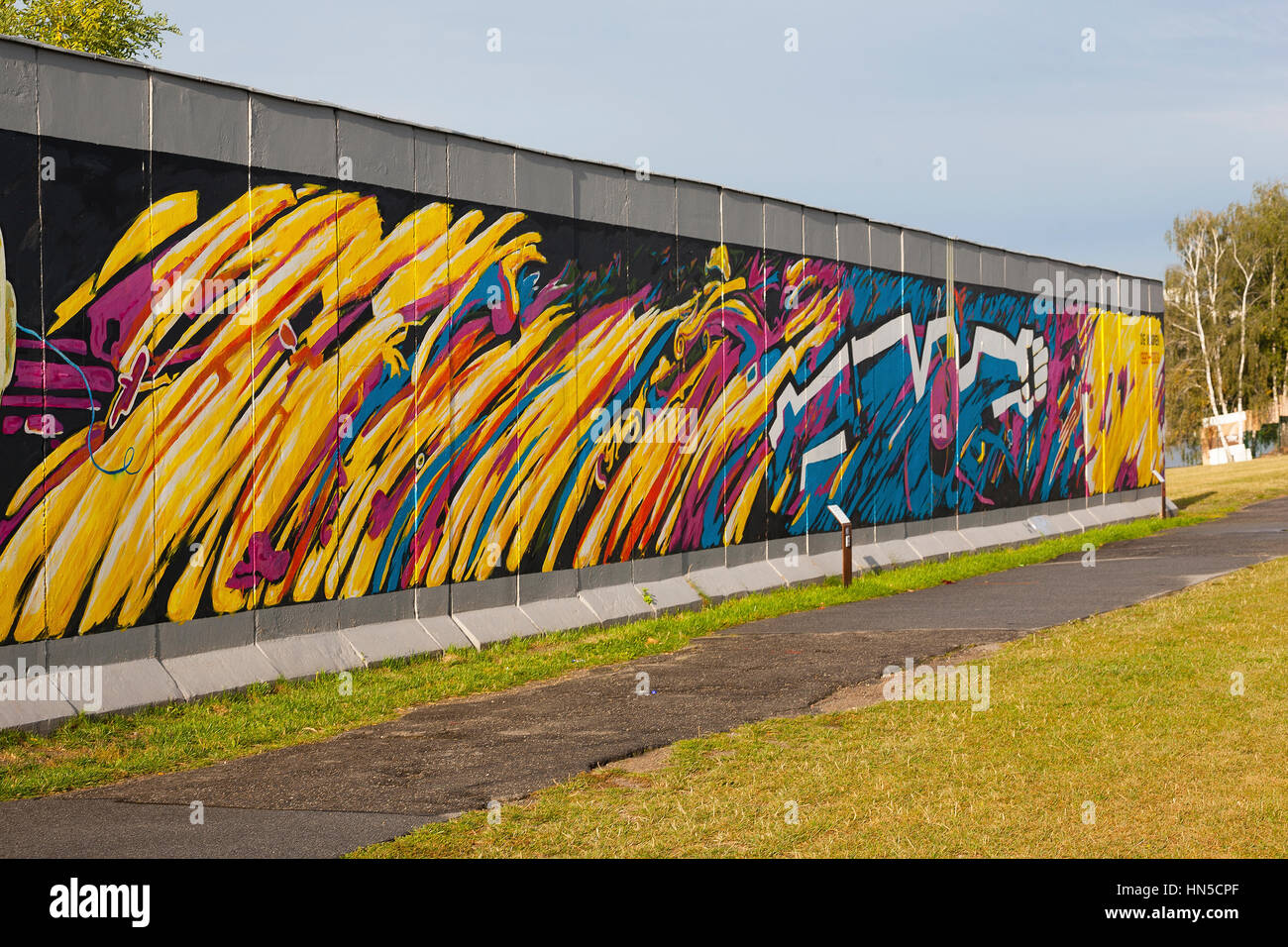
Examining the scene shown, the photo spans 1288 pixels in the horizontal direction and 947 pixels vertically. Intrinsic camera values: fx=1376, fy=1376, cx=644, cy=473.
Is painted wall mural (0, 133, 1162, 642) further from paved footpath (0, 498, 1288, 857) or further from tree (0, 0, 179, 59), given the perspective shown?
tree (0, 0, 179, 59)

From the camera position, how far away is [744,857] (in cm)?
623

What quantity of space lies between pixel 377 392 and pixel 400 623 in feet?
7.06

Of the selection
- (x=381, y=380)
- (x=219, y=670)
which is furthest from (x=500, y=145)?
(x=219, y=670)

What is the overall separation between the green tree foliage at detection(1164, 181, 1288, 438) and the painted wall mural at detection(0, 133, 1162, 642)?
48931 millimetres

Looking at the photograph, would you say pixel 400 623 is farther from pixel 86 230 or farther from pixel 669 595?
pixel 86 230

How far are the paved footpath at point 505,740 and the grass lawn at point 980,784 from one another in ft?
1.66

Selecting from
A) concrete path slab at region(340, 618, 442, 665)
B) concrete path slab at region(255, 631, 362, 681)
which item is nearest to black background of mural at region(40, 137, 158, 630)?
concrete path slab at region(255, 631, 362, 681)

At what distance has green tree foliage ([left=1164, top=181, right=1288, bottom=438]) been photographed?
207 ft

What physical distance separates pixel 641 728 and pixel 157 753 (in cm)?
324

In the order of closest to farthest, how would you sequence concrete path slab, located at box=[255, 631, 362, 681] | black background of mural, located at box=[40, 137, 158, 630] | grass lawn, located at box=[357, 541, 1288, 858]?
grass lawn, located at box=[357, 541, 1288, 858], black background of mural, located at box=[40, 137, 158, 630], concrete path slab, located at box=[255, 631, 362, 681]

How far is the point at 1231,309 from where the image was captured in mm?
64438
